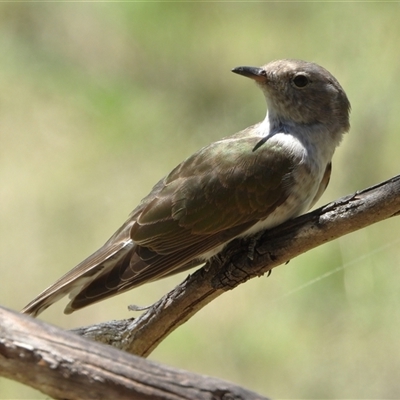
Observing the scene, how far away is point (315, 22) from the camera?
6715mm

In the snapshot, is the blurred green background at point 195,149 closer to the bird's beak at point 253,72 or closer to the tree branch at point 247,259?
the tree branch at point 247,259

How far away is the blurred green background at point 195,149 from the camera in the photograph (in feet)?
18.2

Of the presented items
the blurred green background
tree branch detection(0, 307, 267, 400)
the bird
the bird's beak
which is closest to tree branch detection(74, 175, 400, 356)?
the bird

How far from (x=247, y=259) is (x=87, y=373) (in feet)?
4.22

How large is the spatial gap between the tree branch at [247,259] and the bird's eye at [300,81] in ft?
2.93

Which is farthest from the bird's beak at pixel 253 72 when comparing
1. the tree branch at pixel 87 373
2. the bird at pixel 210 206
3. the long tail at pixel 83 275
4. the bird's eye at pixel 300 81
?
the tree branch at pixel 87 373

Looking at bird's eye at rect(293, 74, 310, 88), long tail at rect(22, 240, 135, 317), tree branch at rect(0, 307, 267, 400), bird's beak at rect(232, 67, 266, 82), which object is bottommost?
tree branch at rect(0, 307, 267, 400)

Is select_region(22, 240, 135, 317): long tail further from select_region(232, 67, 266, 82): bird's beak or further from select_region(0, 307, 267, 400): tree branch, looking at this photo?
select_region(0, 307, 267, 400): tree branch

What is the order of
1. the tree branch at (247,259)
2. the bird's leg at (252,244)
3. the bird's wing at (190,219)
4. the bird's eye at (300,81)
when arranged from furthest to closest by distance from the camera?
1. the bird's eye at (300,81)
2. the bird's wing at (190,219)
3. the bird's leg at (252,244)
4. the tree branch at (247,259)

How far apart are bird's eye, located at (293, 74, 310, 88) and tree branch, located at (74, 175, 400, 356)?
0.89 meters

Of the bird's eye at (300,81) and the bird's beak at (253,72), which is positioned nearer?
the bird's beak at (253,72)

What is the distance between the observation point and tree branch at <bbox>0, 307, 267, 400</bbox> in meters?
2.30

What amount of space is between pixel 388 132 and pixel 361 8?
1174 mm

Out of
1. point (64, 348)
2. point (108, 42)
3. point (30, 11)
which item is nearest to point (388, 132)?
point (108, 42)
